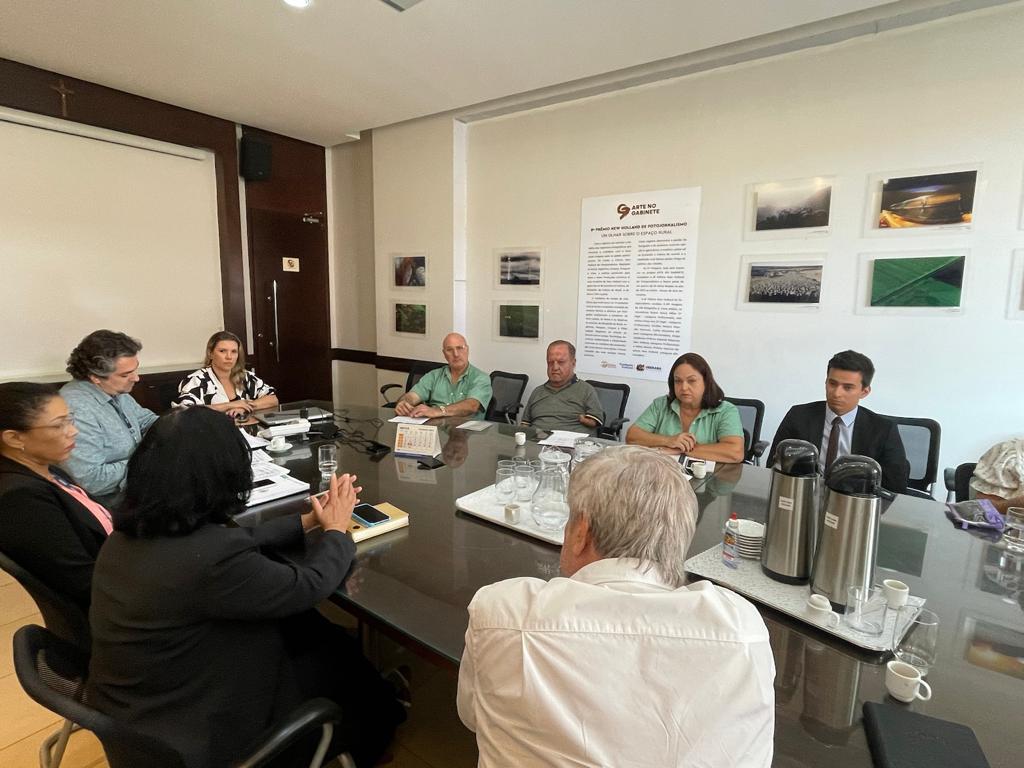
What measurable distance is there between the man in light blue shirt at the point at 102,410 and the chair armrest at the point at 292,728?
1.54m

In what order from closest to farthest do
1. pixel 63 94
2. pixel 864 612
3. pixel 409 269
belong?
1. pixel 864 612
2. pixel 63 94
3. pixel 409 269

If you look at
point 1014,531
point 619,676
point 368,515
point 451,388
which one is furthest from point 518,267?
point 619,676

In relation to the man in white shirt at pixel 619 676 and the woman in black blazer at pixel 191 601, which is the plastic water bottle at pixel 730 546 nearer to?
the man in white shirt at pixel 619 676

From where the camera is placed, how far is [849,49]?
124 inches

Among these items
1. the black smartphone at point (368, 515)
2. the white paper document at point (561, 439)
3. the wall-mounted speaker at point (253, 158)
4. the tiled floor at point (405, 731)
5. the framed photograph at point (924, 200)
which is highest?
the wall-mounted speaker at point (253, 158)

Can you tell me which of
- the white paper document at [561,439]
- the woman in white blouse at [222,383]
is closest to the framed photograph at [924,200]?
the white paper document at [561,439]

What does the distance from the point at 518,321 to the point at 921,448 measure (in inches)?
115

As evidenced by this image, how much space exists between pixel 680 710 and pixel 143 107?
5.28 metres

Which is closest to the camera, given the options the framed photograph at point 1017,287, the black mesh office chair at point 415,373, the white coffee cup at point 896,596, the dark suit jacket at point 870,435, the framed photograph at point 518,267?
the white coffee cup at point 896,596

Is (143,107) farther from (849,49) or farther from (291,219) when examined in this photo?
(849,49)

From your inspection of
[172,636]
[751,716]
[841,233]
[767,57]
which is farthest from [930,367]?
[172,636]

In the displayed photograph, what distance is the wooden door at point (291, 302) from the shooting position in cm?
516

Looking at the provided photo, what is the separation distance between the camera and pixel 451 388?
152 inches

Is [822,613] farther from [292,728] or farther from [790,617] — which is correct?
[292,728]
